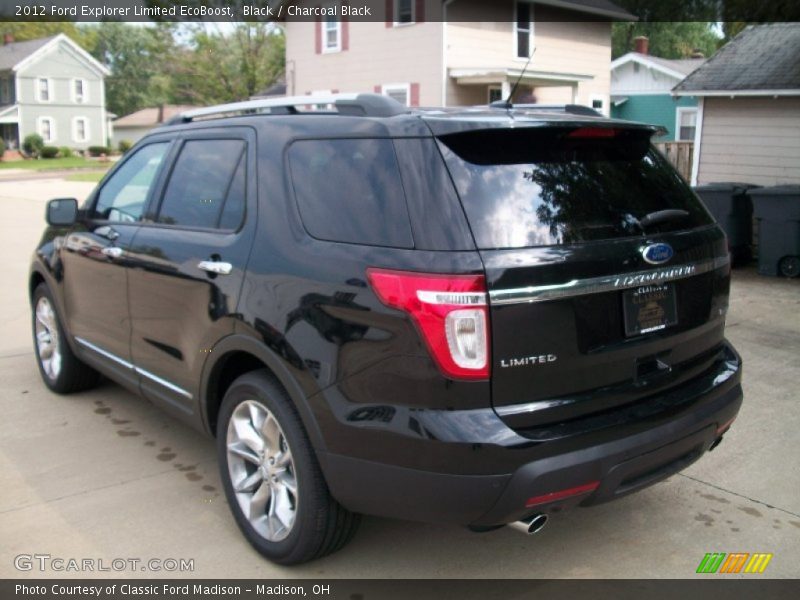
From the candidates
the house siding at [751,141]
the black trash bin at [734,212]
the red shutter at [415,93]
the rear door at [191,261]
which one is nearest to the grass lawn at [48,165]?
the red shutter at [415,93]

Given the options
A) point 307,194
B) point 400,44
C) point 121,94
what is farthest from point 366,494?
point 121,94

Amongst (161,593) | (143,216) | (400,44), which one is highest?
(400,44)

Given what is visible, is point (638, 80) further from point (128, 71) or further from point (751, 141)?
point (128, 71)

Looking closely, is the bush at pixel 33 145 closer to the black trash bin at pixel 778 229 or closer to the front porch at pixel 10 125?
the front porch at pixel 10 125

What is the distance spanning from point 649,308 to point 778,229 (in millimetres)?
7929

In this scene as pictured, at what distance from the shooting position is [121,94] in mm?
79000

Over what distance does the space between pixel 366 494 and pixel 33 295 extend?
388cm

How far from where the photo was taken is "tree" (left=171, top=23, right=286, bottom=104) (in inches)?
1538

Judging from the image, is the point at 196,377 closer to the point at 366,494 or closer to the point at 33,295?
the point at 366,494

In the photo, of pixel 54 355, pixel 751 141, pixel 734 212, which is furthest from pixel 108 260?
pixel 751 141

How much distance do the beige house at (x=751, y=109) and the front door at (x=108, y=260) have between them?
1027 centimetres

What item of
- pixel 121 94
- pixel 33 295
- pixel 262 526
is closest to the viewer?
pixel 262 526

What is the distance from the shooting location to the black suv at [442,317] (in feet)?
8.93

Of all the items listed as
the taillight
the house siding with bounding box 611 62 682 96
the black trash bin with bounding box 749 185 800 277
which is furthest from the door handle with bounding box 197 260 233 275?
the house siding with bounding box 611 62 682 96
